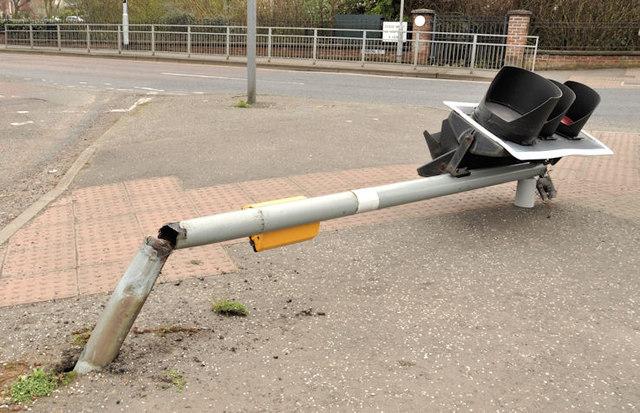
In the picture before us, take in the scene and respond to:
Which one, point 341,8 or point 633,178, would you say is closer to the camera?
point 633,178

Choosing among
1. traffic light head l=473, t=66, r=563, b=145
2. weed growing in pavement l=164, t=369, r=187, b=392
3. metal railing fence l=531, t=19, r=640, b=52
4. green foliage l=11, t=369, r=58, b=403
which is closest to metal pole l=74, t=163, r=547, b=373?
green foliage l=11, t=369, r=58, b=403

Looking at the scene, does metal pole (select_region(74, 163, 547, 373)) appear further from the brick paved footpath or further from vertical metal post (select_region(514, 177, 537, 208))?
vertical metal post (select_region(514, 177, 537, 208))

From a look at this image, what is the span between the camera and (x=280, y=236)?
11.1ft

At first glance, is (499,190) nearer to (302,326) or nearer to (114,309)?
(302,326)

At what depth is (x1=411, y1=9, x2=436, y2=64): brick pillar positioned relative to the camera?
23656 millimetres

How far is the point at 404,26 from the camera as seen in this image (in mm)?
23703

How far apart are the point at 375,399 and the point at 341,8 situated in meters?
26.6

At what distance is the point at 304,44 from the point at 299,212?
884 inches

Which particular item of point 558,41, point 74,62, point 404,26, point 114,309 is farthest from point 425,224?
point 74,62

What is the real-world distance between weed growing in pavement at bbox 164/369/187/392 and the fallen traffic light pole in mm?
291

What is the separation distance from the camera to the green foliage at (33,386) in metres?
2.87

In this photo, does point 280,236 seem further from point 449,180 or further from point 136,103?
point 136,103

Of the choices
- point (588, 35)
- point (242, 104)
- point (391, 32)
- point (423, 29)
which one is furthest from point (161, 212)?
point (588, 35)

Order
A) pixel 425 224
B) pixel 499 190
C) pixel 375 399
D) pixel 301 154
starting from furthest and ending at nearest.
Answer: pixel 301 154, pixel 499 190, pixel 425 224, pixel 375 399
